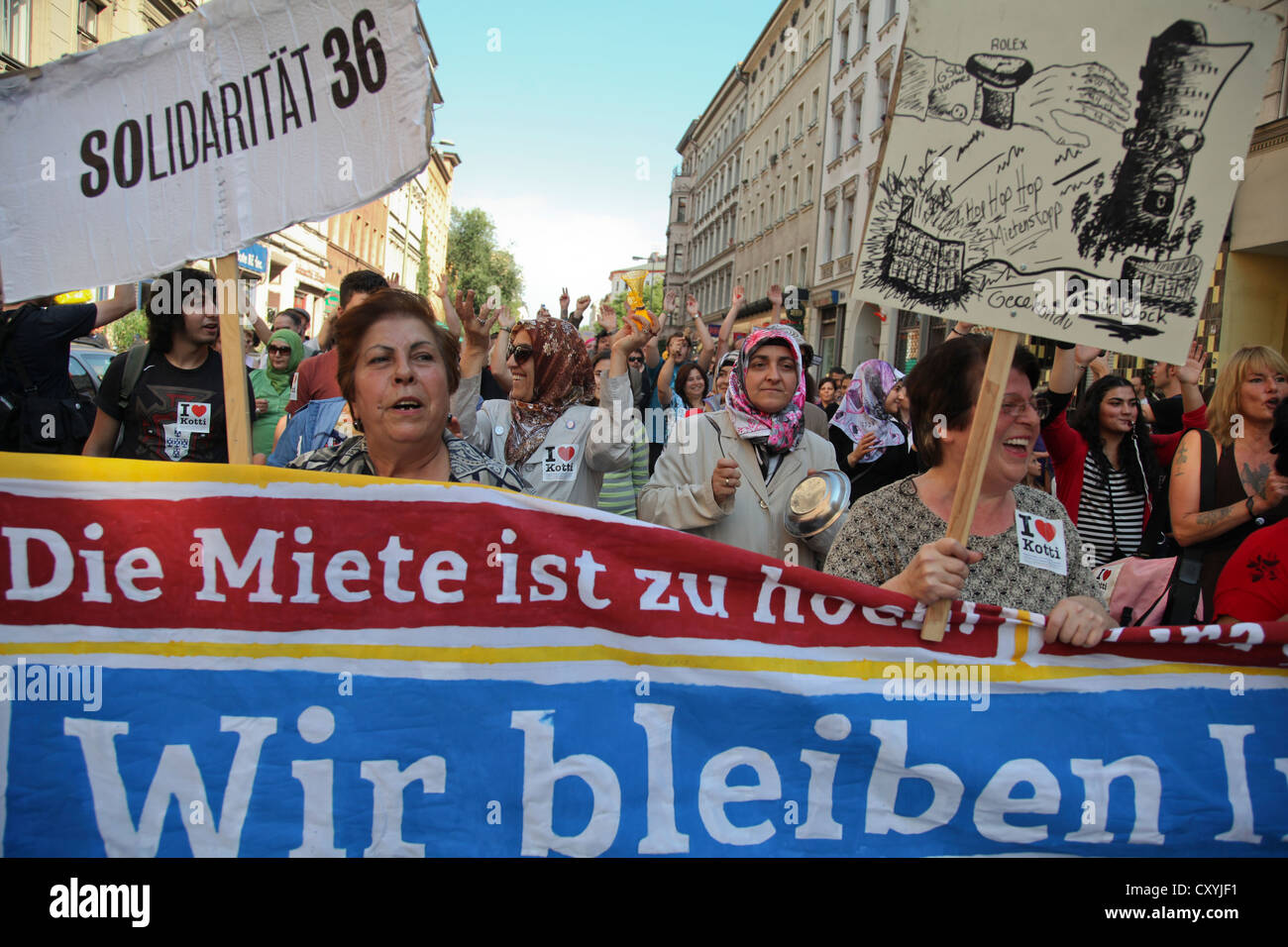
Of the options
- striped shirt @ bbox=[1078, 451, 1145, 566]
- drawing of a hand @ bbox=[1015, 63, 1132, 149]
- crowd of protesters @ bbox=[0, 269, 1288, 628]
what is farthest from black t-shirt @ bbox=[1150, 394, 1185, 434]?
drawing of a hand @ bbox=[1015, 63, 1132, 149]

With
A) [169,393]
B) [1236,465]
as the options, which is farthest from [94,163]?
[1236,465]

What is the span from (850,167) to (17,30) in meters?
23.9

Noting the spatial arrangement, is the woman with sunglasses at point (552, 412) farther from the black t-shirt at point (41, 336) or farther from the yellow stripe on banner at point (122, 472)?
the yellow stripe on banner at point (122, 472)

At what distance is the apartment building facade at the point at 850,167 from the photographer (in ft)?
93.6

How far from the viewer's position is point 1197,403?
502cm

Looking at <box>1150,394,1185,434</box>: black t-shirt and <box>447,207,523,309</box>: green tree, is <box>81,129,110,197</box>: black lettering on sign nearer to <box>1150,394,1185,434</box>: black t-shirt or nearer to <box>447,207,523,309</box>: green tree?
<box>1150,394,1185,434</box>: black t-shirt

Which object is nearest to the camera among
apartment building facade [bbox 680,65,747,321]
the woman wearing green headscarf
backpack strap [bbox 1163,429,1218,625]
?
backpack strap [bbox 1163,429,1218,625]

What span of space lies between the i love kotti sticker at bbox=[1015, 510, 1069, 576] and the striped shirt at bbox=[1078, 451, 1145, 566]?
2.89 m

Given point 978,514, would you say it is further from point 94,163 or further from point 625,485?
point 94,163

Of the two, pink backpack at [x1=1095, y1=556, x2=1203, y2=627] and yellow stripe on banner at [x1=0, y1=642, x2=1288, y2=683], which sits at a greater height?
pink backpack at [x1=1095, y1=556, x2=1203, y2=627]

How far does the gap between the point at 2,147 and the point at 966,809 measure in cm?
303

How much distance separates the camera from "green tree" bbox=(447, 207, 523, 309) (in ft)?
266

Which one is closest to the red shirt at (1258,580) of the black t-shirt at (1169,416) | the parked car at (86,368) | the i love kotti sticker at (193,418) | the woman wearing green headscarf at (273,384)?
the i love kotti sticker at (193,418)

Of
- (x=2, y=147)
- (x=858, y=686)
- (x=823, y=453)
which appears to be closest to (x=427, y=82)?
(x=2, y=147)
